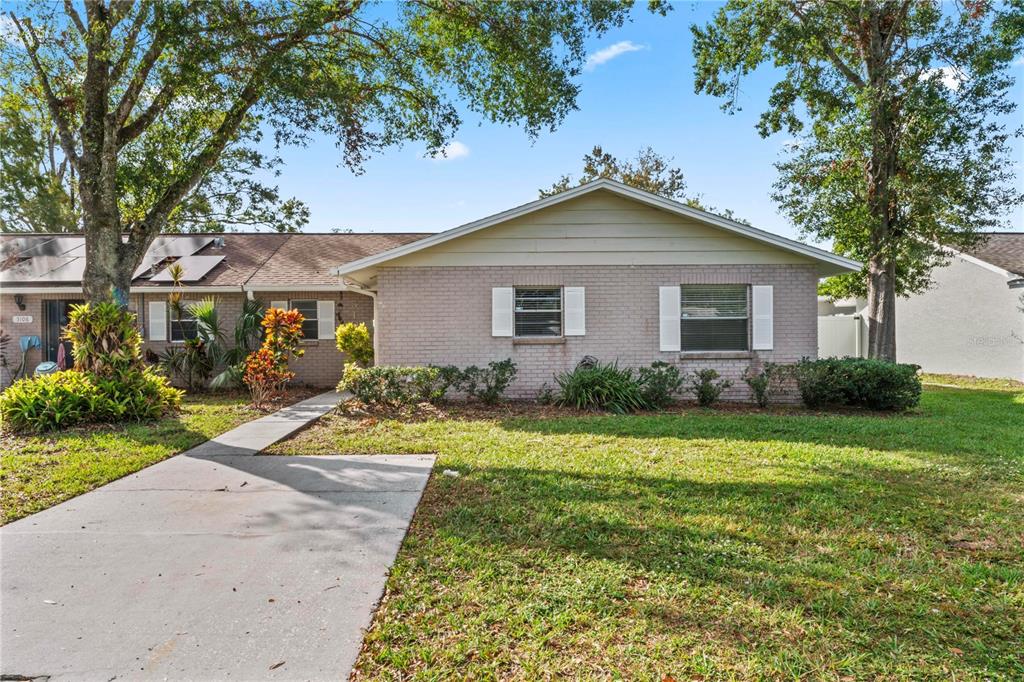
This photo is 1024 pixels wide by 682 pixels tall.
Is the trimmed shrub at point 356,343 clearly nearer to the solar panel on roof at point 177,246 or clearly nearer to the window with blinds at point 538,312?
the window with blinds at point 538,312

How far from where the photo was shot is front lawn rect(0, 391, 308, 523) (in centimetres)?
493

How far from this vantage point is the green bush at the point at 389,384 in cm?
934

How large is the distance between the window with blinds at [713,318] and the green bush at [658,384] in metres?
1.19

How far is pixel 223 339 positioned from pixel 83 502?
9544 mm

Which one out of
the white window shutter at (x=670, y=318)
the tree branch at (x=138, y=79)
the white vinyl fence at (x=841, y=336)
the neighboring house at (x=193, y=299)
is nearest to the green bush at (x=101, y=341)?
the tree branch at (x=138, y=79)

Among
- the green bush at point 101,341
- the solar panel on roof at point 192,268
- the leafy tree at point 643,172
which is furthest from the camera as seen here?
the leafy tree at point 643,172

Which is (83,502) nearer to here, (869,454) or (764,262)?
(869,454)

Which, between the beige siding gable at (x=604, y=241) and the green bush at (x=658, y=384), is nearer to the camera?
the green bush at (x=658, y=384)

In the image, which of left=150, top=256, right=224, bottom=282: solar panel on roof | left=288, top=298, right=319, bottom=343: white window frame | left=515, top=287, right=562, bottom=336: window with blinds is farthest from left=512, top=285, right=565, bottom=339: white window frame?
left=150, top=256, right=224, bottom=282: solar panel on roof

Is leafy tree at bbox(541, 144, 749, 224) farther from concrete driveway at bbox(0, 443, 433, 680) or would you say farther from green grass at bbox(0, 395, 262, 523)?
concrete driveway at bbox(0, 443, 433, 680)

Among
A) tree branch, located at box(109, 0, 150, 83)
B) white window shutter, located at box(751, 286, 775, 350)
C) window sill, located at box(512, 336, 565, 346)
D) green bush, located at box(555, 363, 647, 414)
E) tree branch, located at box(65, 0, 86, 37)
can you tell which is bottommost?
green bush, located at box(555, 363, 647, 414)

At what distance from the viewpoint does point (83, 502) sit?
186 inches

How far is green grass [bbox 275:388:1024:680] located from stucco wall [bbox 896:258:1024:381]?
11843mm

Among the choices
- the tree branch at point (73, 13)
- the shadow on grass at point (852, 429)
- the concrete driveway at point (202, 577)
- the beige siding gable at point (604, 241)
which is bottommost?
the concrete driveway at point (202, 577)
